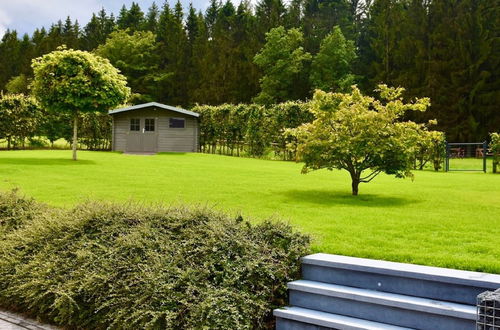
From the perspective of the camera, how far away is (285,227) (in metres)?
5.51

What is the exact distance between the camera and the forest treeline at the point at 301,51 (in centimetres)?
3588

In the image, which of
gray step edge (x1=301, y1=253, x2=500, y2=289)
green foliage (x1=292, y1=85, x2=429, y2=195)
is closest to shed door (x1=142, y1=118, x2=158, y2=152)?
green foliage (x1=292, y1=85, x2=429, y2=195)

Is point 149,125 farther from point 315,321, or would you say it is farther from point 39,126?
point 315,321

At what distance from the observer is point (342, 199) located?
10.2 meters

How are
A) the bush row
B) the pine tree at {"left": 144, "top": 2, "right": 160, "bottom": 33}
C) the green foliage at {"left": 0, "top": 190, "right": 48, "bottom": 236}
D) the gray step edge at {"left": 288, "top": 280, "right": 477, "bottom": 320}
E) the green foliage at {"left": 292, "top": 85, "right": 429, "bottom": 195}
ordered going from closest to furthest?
the gray step edge at {"left": 288, "top": 280, "right": 477, "bottom": 320} → the green foliage at {"left": 0, "top": 190, "right": 48, "bottom": 236} → the green foliage at {"left": 292, "top": 85, "right": 429, "bottom": 195} → the bush row → the pine tree at {"left": 144, "top": 2, "right": 160, "bottom": 33}

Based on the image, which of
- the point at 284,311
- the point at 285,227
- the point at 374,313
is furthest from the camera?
the point at 285,227

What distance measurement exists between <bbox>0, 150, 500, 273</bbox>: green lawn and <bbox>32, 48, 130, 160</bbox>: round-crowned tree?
3169mm

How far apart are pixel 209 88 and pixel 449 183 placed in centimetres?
3708

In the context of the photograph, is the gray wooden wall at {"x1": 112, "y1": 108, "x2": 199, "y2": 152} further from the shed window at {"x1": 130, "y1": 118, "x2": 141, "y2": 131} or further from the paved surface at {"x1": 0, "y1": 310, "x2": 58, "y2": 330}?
the paved surface at {"x1": 0, "y1": 310, "x2": 58, "y2": 330}

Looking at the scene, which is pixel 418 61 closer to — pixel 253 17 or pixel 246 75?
pixel 246 75

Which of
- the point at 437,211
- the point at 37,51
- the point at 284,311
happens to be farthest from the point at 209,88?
the point at 284,311

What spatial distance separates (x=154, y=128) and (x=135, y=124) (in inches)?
46.0

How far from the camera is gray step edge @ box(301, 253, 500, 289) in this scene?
4102mm

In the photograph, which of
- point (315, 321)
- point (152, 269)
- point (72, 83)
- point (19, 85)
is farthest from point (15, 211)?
point (19, 85)
